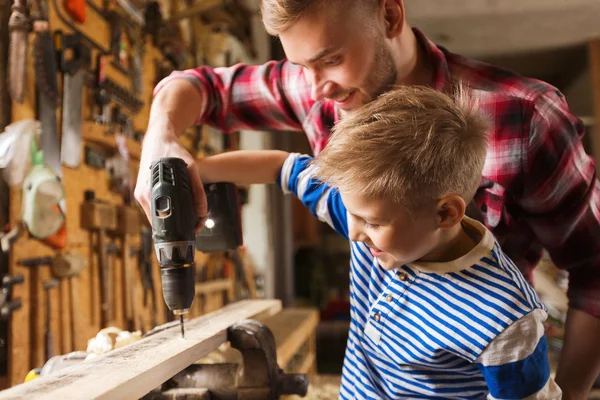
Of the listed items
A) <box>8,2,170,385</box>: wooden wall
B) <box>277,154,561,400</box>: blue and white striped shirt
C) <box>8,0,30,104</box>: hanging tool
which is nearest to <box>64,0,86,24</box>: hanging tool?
<box>8,2,170,385</box>: wooden wall

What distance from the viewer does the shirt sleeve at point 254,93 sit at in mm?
1351

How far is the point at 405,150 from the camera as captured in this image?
82 centimetres

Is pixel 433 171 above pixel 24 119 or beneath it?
beneath

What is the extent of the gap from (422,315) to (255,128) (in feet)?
2.56

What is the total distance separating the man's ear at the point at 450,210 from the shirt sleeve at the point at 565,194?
29cm

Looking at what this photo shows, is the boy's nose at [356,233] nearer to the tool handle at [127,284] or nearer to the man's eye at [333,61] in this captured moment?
the man's eye at [333,61]

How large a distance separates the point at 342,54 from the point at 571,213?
0.55m

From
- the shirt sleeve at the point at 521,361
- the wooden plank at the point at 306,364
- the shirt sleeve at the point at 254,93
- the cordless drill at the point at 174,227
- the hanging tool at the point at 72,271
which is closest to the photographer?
the shirt sleeve at the point at 521,361

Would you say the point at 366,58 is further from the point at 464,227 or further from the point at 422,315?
→ the point at 422,315

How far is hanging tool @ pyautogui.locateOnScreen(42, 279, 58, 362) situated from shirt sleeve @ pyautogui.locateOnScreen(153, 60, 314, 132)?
2.29 ft

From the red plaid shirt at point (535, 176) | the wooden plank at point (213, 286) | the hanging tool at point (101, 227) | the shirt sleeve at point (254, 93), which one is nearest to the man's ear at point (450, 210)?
the red plaid shirt at point (535, 176)

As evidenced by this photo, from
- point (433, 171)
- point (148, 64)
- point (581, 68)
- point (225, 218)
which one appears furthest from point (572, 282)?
point (148, 64)

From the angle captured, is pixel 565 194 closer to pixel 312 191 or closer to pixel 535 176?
pixel 535 176

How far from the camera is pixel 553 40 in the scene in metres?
Result: 2.22
